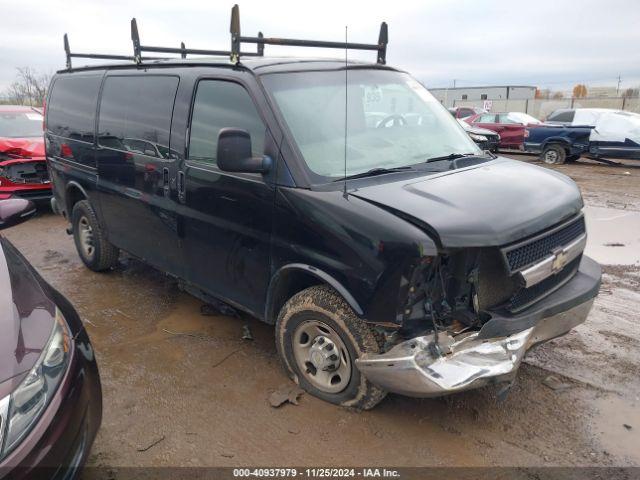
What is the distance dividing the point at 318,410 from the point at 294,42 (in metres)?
2.72

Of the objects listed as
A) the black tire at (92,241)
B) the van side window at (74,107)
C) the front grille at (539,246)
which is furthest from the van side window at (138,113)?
the front grille at (539,246)

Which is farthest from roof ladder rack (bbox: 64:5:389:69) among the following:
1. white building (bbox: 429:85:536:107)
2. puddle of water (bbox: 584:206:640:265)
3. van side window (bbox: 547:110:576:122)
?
white building (bbox: 429:85:536:107)

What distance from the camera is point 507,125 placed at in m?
18.1

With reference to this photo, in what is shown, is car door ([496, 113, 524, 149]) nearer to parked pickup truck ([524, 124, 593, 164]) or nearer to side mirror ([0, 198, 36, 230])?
parked pickup truck ([524, 124, 593, 164])

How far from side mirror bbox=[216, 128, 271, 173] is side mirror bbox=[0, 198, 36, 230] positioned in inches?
54.4

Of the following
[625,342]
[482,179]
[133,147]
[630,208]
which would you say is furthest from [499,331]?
[630,208]

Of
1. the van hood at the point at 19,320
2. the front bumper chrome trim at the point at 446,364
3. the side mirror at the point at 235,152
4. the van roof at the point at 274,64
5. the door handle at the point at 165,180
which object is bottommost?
the front bumper chrome trim at the point at 446,364

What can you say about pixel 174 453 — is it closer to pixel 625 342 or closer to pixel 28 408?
pixel 28 408

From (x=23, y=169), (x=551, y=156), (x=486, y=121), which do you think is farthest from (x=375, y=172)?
(x=486, y=121)

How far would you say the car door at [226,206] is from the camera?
3320 mm

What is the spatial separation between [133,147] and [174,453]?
260cm

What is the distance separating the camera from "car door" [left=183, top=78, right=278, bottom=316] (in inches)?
131

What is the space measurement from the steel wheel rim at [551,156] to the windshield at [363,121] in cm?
1269

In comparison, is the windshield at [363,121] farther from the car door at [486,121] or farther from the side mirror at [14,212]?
the car door at [486,121]
